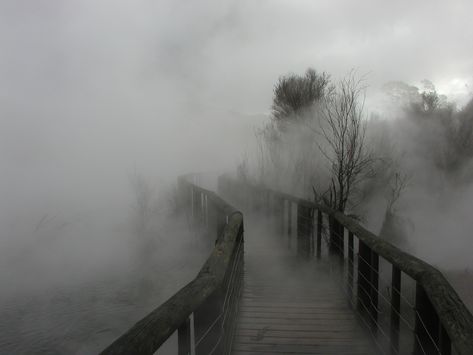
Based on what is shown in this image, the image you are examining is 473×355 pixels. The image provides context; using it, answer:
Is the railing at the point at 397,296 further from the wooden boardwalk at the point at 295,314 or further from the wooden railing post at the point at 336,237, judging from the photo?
the wooden boardwalk at the point at 295,314

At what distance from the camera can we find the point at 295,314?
288 centimetres

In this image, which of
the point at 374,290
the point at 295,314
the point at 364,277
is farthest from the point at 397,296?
the point at 295,314

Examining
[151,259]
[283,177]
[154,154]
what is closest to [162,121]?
[154,154]

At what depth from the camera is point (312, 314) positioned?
288cm

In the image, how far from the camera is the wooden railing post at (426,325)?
1.67 m

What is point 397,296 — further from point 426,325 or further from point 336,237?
point 336,237

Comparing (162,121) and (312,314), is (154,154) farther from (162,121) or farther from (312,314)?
(312,314)

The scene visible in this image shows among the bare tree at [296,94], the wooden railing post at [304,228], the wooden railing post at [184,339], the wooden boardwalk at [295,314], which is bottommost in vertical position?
the wooden boardwalk at [295,314]

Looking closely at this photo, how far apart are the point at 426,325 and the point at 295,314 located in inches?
49.7

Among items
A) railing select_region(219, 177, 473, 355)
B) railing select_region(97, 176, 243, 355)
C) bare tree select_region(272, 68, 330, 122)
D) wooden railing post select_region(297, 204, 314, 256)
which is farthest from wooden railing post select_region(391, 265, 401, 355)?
bare tree select_region(272, 68, 330, 122)

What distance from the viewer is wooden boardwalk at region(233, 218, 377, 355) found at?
2412 mm

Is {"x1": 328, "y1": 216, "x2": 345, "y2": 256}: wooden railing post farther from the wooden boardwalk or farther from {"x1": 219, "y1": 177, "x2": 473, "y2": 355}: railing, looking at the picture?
the wooden boardwalk

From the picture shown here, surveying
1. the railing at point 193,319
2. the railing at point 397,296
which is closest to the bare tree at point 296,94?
the railing at point 397,296

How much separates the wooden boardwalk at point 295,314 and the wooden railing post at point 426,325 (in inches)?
23.9
